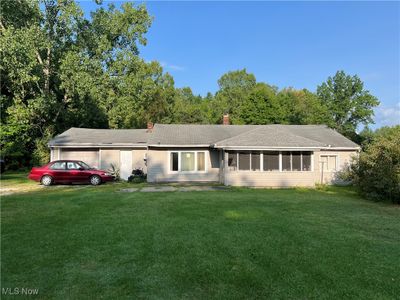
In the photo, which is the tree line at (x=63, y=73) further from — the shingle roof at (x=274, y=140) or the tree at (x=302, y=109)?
the shingle roof at (x=274, y=140)

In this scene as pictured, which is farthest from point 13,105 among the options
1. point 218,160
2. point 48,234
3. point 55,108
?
point 48,234

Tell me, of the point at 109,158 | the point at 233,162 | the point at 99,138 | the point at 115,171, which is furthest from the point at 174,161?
the point at 99,138

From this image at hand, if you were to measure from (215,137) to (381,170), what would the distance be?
36.1 ft

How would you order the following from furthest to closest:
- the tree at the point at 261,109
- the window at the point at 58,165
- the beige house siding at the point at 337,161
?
the tree at the point at 261,109 → the beige house siding at the point at 337,161 → the window at the point at 58,165

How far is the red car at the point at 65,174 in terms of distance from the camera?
1830cm

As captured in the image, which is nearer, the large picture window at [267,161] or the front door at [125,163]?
the large picture window at [267,161]

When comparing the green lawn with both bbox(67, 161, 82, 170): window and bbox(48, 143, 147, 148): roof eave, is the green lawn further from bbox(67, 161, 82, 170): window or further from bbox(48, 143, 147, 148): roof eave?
bbox(48, 143, 147, 148): roof eave

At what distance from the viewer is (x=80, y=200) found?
12102mm

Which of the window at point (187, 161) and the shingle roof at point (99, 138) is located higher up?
the shingle roof at point (99, 138)

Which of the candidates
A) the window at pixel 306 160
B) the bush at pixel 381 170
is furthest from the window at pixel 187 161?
the bush at pixel 381 170

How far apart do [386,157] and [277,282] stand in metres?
11.5

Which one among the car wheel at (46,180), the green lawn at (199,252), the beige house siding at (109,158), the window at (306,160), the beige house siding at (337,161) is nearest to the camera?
the green lawn at (199,252)

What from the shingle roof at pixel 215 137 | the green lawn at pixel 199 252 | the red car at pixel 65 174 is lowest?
the green lawn at pixel 199 252

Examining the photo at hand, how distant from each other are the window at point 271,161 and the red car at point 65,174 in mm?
9259
